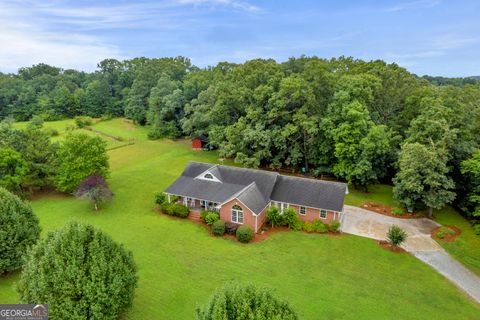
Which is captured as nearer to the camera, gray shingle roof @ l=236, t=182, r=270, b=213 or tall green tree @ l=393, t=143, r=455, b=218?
gray shingle roof @ l=236, t=182, r=270, b=213

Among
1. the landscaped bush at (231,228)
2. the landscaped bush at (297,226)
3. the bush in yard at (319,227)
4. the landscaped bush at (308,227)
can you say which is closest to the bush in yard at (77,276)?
the landscaped bush at (231,228)

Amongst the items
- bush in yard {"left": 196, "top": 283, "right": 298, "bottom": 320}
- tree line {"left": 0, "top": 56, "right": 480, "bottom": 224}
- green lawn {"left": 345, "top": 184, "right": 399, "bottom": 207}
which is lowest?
green lawn {"left": 345, "top": 184, "right": 399, "bottom": 207}

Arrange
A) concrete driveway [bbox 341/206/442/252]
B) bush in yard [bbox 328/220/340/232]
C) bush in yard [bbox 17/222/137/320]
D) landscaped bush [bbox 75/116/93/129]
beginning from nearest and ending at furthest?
bush in yard [bbox 17/222/137/320] → concrete driveway [bbox 341/206/442/252] → bush in yard [bbox 328/220/340/232] → landscaped bush [bbox 75/116/93/129]

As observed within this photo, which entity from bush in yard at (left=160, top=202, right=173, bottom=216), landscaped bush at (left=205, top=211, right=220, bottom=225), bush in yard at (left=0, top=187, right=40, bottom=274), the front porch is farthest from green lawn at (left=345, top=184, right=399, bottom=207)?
bush in yard at (left=0, top=187, right=40, bottom=274)

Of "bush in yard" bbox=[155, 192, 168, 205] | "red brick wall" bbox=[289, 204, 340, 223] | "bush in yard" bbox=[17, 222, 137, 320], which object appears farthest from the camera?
"bush in yard" bbox=[155, 192, 168, 205]

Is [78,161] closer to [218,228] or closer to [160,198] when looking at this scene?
[160,198]

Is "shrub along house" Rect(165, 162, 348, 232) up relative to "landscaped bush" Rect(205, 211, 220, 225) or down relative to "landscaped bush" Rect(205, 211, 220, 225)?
up

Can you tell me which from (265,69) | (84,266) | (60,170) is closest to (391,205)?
(265,69)

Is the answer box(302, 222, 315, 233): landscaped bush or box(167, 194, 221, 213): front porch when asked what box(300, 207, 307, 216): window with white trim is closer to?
box(302, 222, 315, 233): landscaped bush

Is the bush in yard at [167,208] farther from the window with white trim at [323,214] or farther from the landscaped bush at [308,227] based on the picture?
the window with white trim at [323,214]
